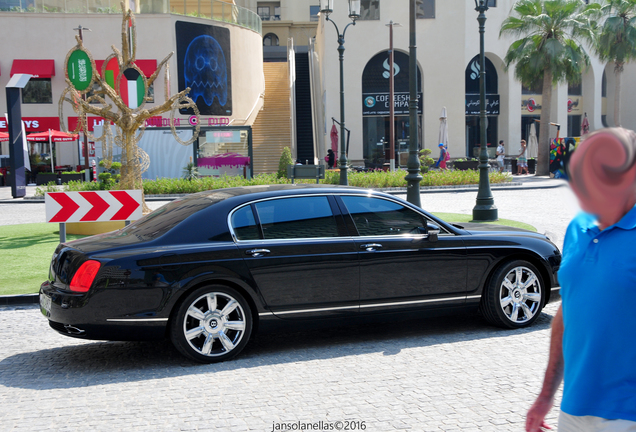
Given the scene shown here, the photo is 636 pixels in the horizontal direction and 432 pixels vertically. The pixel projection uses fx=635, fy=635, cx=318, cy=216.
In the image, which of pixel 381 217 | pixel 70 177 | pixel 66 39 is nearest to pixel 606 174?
pixel 381 217

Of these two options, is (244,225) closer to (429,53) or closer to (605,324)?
(605,324)

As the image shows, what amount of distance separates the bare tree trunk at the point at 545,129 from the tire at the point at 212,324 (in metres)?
30.8

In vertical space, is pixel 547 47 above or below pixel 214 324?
above

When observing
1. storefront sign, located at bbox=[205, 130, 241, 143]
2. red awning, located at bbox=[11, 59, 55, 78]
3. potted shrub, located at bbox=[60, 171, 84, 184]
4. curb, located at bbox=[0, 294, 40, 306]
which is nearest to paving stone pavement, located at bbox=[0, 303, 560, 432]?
curb, located at bbox=[0, 294, 40, 306]

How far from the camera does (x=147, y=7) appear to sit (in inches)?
1483

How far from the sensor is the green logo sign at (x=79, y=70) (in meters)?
13.8

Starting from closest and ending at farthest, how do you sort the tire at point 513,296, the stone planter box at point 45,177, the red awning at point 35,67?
the tire at point 513,296, the stone planter box at point 45,177, the red awning at point 35,67

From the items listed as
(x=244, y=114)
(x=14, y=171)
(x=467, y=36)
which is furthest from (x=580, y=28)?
(x=14, y=171)

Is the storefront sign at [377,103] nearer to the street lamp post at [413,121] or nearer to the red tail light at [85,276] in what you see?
the street lamp post at [413,121]

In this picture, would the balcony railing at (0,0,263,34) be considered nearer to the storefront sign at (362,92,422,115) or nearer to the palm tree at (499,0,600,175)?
the storefront sign at (362,92,422,115)

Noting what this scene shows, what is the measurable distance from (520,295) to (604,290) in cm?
442

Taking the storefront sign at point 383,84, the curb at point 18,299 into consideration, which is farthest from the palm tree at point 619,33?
the curb at point 18,299

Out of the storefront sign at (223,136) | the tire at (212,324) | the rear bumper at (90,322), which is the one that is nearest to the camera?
the rear bumper at (90,322)

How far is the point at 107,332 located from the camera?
17.0 ft
